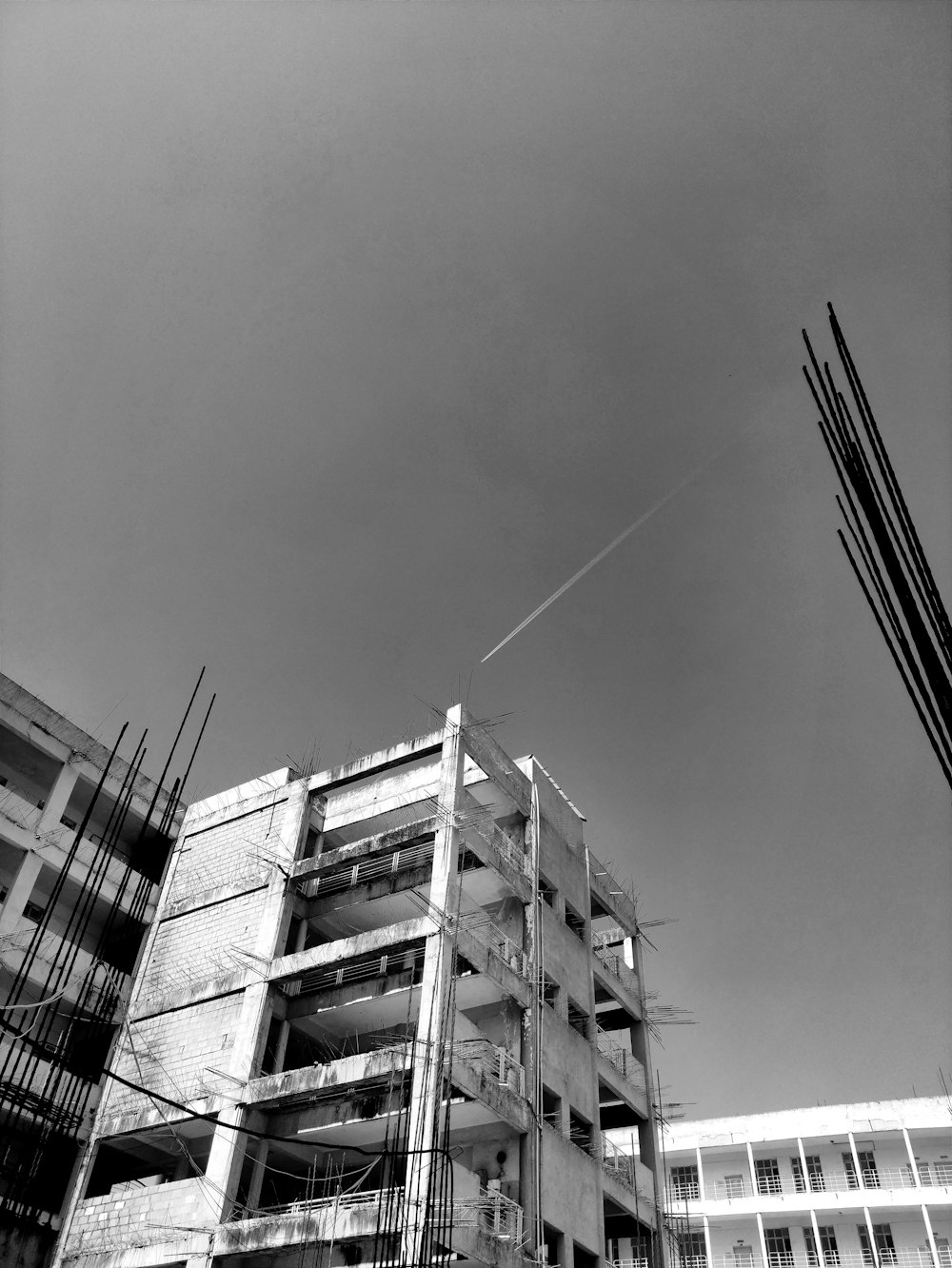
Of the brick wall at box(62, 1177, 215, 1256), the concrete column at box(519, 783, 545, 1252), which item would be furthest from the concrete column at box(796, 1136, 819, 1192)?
the brick wall at box(62, 1177, 215, 1256)

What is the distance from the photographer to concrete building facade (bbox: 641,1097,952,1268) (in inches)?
1619

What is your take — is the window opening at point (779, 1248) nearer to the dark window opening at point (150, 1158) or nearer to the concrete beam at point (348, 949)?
the dark window opening at point (150, 1158)

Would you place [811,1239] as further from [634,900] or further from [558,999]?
[558,999]

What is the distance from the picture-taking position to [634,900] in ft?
126

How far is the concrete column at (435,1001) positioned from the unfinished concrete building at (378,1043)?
0.06 metres

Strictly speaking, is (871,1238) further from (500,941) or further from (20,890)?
(20,890)

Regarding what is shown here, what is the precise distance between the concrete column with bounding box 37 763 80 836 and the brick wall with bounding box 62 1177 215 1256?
1028cm

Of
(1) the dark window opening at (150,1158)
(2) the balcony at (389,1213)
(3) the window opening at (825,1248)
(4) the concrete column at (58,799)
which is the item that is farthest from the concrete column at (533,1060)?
(3) the window opening at (825,1248)

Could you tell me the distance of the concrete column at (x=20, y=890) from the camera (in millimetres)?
29078

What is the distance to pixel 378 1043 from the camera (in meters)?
28.0

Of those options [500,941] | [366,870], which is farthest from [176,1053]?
[500,941]

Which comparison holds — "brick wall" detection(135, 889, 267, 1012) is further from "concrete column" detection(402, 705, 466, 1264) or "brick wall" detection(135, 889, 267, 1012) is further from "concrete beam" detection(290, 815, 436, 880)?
"concrete column" detection(402, 705, 466, 1264)

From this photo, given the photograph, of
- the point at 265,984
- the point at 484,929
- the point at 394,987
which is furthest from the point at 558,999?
the point at 265,984

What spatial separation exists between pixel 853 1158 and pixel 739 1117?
541 centimetres
